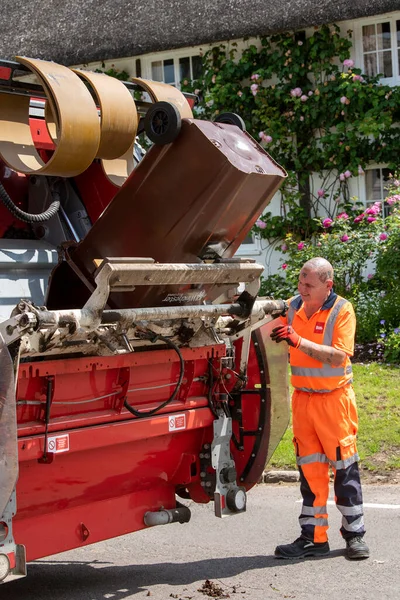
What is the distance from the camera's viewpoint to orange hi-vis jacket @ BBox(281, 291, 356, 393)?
17.5ft

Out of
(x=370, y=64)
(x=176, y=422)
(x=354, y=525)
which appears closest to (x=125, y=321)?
(x=176, y=422)

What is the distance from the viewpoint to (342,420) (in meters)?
5.29

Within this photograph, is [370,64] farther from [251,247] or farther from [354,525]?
[354,525]

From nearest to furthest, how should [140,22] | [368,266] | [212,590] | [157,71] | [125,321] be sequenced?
[125,321], [212,590], [368,266], [140,22], [157,71]

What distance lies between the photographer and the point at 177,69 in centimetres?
1488

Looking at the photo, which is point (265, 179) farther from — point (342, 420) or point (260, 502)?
point (260, 502)

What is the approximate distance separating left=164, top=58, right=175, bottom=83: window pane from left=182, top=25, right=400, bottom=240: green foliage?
1.19 metres

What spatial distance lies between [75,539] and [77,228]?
1718 mm

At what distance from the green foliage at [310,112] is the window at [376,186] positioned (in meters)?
0.29

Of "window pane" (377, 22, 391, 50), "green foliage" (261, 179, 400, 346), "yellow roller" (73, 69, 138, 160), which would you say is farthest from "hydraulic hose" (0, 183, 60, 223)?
"window pane" (377, 22, 391, 50)

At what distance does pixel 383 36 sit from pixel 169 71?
340 cm

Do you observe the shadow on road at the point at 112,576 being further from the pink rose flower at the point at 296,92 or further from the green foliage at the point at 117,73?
the green foliage at the point at 117,73

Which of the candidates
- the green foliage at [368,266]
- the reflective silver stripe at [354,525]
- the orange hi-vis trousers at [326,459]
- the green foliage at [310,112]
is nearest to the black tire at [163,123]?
the orange hi-vis trousers at [326,459]

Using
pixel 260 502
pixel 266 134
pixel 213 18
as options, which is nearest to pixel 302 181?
pixel 266 134
